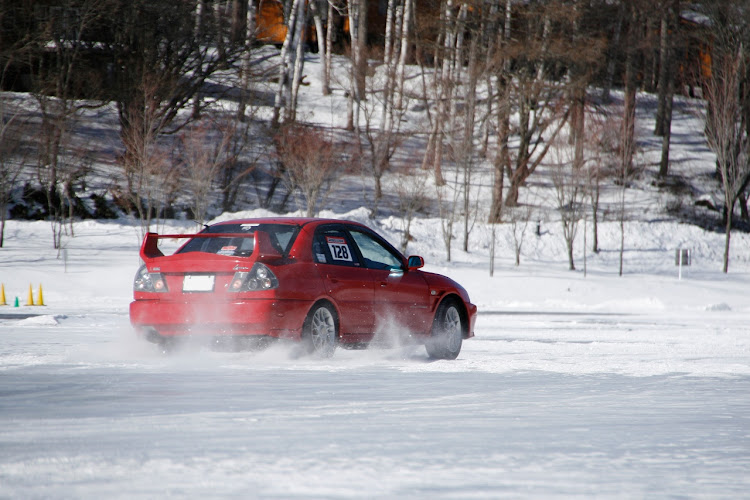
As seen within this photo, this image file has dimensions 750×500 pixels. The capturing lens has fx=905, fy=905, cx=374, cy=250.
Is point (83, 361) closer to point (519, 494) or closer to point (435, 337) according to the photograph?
point (435, 337)

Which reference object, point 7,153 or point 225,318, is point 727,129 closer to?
point 7,153

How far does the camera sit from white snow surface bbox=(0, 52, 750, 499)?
4.19 meters

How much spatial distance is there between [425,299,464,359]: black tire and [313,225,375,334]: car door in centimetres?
98

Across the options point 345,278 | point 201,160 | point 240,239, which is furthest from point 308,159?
point 345,278

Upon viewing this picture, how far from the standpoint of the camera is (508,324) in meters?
16.7

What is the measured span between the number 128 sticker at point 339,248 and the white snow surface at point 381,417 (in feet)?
3.72

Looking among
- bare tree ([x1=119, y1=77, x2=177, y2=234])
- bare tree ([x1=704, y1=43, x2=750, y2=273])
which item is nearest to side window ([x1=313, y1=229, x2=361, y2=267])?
bare tree ([x1=119, y1=77, x2=177, y2=234])

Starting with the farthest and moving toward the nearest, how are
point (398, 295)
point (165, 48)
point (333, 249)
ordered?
point (165, 48), point (398, 295), point (333, 249)

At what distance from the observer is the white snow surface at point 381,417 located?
4188 millimetres

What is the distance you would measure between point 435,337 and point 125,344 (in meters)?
3.53

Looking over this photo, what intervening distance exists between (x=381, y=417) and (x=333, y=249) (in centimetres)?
389

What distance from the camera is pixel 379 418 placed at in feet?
19.6

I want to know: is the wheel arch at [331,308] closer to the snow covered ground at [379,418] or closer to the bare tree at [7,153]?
the snow covered ground at [379,418]

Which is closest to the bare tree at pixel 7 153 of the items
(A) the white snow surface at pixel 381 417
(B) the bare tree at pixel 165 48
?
(B) the bare tree at pixel 165 48
